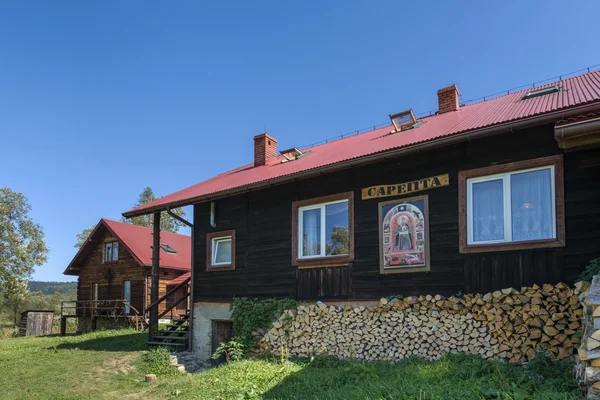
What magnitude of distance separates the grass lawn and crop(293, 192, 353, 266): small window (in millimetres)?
2249

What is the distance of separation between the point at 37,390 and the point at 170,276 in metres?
17.7

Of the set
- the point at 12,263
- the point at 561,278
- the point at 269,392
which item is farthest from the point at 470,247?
the point at 12,263

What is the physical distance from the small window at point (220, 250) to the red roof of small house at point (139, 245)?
12828 mm

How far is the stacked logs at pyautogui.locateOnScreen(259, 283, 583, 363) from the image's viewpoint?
7.18 meters

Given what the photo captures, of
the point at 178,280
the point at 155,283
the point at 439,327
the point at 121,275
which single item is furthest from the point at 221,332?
the point at 121,275

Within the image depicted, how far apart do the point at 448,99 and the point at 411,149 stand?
4.99 metres

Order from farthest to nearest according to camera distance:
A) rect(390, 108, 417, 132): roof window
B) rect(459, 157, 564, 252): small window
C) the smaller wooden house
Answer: the smaller wooden house < rect(390, 108, 417, 132): roof window < rect(459, 157, 564, 252): small window

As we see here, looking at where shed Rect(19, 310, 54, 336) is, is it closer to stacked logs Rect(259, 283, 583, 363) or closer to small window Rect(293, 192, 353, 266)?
stacked logs Rect(259, 283, 583, 363)

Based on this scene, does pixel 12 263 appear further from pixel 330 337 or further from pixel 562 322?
pixel 562 322

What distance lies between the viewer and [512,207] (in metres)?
8.04

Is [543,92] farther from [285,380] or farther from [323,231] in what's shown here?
[285,380]

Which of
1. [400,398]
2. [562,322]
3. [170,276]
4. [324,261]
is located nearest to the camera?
[400,398]

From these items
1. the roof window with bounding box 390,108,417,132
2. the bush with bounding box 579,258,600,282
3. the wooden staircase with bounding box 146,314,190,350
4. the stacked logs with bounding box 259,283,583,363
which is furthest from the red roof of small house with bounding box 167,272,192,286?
the bush with bounding box 579,258,600,282

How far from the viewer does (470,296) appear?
815cm
